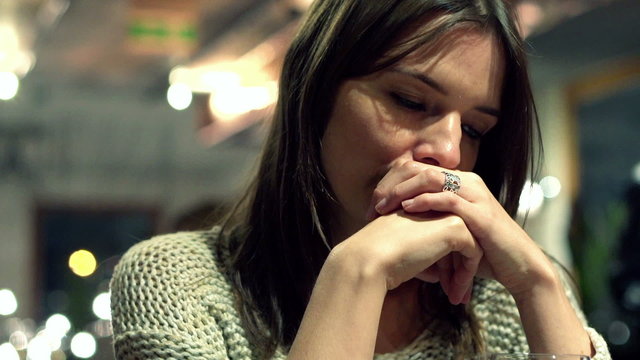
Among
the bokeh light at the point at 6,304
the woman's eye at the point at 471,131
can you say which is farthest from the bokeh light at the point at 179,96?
the woman's eye at the point at 471,131

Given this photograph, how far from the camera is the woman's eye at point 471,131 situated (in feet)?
4.36

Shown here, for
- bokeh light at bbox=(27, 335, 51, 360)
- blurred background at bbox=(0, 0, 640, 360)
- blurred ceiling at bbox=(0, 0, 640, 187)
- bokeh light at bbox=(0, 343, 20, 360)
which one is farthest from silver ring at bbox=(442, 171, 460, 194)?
bokeh light at bbox=(0, 343, 20, 360)

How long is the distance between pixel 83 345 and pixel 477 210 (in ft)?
7.46

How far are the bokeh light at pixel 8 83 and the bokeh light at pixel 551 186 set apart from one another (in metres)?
3.14

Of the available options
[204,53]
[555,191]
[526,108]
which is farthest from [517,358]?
[555,191]

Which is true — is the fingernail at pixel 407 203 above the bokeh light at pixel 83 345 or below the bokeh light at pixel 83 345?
above

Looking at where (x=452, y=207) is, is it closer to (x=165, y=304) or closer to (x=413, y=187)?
(x=413, y=187)

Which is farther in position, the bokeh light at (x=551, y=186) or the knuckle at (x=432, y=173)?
the bokeh light at (x=551, y=186)

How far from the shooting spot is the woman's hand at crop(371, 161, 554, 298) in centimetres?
120

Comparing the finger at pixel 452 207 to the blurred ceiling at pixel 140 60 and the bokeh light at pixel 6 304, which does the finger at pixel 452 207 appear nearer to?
the blurred ceiling at pixel 140 60

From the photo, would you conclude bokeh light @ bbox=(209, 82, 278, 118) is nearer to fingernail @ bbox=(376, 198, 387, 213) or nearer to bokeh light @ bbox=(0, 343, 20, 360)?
bokeh light @ bbox=(0, 343, 20, 360)

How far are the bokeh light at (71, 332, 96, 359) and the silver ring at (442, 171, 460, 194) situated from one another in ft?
6.78

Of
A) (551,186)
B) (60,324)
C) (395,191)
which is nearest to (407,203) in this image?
(395,191)

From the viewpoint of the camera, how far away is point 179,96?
7195 millimetres
